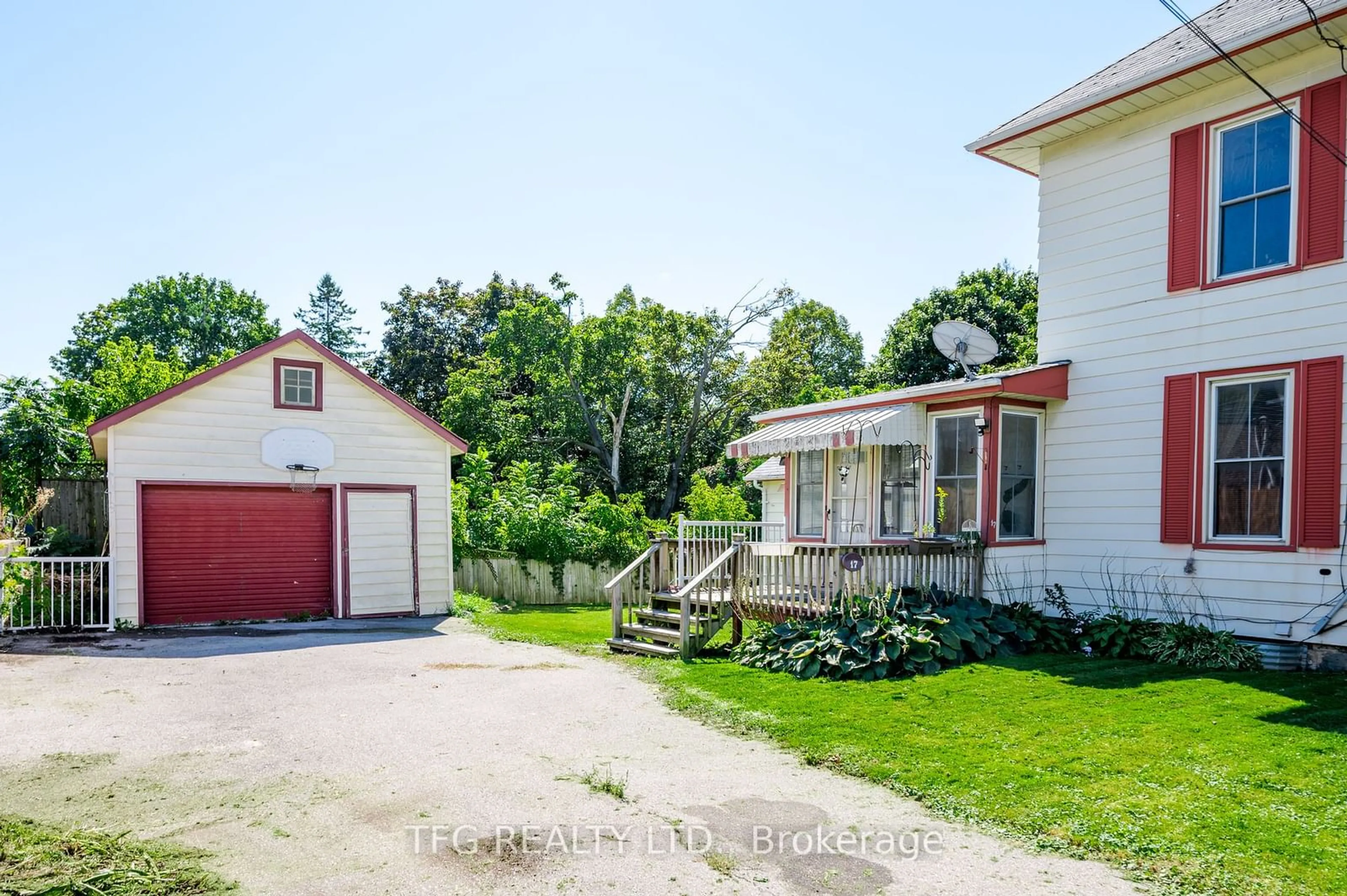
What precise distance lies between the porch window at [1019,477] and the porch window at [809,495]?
9.88 ft

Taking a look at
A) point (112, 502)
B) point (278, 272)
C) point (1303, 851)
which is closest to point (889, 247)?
point (112, 502)

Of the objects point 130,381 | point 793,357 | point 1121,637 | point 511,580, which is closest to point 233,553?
point 511,580

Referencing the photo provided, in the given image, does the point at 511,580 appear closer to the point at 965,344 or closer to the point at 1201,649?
the point at 965,344

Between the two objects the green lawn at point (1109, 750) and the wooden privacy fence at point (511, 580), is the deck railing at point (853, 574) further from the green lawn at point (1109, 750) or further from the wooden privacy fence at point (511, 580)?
the wooden privacy fence at point (511, 580)

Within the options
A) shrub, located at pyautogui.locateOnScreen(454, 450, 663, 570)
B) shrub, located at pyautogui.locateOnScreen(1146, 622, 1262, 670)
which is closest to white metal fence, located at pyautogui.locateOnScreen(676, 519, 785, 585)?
shrub, located at pyautogui.locateOnScreen(1146, 622, 1262, 670)

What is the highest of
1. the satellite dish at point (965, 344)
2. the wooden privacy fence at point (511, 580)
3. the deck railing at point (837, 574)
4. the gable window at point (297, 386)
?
the satellite dish at point (965, 344)

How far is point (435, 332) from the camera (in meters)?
40.9

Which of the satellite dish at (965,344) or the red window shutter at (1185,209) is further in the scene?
the satellite dish at (965,344)

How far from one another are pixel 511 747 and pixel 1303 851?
4.96 metres

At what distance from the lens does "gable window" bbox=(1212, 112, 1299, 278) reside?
8.97 metres

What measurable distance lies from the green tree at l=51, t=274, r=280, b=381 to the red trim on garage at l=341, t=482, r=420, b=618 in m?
32.5

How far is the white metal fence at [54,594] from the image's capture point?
12312mm

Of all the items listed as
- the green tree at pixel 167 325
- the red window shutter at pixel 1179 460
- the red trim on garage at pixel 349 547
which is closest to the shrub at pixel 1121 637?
the red window shutter at pixel 1179 460

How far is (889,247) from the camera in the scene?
23781 mm
